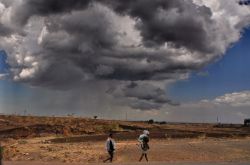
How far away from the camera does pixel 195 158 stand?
4106cm

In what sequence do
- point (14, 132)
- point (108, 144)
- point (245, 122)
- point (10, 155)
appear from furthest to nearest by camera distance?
point (245, 122), point (14, 132), point (10, 155), point (108, 144)

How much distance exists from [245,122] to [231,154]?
5005 inches

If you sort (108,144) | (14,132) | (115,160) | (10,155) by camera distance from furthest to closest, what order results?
1. (14,132)
2. (10,155)
3. (115,160)
4. (108,144)

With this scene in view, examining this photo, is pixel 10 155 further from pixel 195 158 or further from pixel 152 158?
pixel 195 158

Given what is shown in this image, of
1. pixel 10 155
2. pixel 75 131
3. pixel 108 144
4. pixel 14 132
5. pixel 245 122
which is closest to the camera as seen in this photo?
pixel 108 144

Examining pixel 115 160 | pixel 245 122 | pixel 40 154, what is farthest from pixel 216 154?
pixel 245 122

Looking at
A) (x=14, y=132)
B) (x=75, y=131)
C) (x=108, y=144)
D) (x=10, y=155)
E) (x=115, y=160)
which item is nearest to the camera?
(x=108, y=144)

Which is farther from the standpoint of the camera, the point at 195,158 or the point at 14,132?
the point at 14,132

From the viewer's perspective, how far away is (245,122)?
548 feet

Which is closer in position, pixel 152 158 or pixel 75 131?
pixel 152 158

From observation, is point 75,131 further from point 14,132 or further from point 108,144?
point 108,144

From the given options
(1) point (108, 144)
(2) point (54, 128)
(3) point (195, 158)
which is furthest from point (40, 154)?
(2) point (54, 128)

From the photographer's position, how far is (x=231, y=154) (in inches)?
1743

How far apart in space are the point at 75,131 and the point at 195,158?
4738 cm
